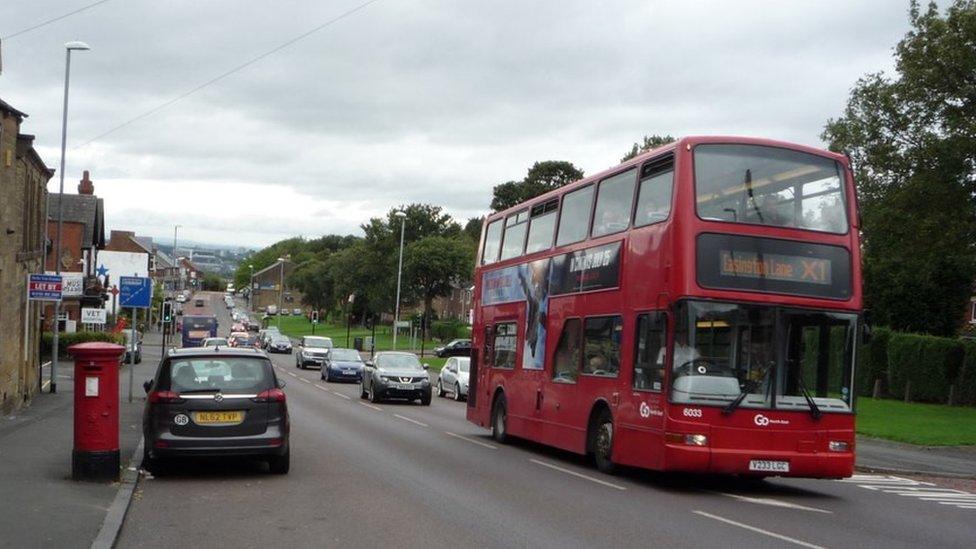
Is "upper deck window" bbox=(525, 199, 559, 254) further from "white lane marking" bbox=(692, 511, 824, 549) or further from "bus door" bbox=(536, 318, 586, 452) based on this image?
"white lane marking" bbox=(692, 511, 824, 549)

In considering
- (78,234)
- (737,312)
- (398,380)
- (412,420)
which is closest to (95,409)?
(737,312)

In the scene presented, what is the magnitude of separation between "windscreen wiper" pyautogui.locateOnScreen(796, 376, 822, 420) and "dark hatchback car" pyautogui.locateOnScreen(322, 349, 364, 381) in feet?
112

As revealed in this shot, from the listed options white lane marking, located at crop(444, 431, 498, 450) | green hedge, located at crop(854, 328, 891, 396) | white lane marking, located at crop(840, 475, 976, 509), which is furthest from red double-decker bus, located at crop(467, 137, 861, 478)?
green hedge, located at crop(854, 328, 891, 396)

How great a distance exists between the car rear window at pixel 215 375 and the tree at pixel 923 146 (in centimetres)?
2594

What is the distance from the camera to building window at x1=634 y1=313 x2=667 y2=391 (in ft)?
45.0

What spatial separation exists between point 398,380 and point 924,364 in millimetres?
20947

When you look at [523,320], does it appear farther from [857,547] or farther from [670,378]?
[857,547]

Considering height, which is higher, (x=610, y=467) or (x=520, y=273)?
(x=520, y=273)

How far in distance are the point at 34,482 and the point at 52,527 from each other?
312 centimetres

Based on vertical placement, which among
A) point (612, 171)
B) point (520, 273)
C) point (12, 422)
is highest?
point (612, 171)

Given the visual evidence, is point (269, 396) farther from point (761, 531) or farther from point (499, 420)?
point (499, 420)

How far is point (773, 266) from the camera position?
44.6 ft

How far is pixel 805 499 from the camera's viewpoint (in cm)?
1391

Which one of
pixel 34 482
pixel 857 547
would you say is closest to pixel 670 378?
pixel 857 547
